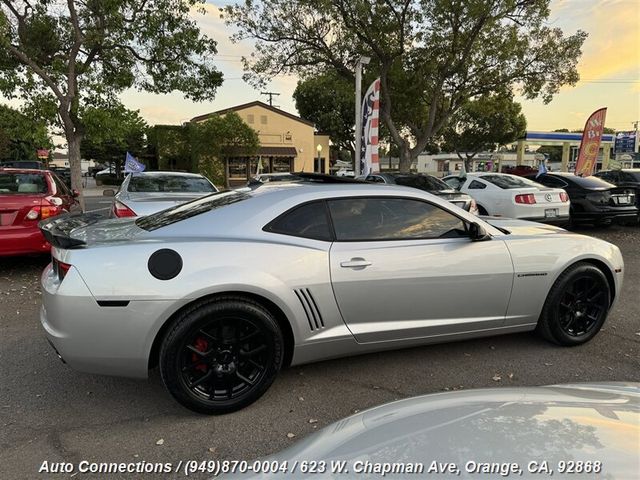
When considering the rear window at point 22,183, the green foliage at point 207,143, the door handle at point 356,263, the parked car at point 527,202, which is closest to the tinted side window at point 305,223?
the door handle at point 356,263

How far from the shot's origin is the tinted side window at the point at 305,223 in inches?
124

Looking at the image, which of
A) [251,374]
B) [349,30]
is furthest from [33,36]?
[251,374]

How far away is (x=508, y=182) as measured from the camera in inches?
408

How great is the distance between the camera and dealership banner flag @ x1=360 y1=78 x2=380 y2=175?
1384 cm

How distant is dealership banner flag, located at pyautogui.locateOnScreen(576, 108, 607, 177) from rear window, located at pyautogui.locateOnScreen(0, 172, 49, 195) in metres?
16.6

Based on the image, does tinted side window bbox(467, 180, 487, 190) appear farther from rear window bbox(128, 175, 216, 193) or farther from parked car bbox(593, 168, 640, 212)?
rear window bbox(128, 175, 216, 193)

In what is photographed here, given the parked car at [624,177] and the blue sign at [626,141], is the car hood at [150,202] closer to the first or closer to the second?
the parked car at [624,177]

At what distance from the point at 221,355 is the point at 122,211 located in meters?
3.63

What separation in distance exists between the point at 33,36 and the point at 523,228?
39.2 ft

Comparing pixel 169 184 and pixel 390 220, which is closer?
pixel 390 220

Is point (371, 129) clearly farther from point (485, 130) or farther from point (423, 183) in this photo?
point (485, 130)

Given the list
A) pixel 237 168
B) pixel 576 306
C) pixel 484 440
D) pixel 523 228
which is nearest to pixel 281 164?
pixel 237 168

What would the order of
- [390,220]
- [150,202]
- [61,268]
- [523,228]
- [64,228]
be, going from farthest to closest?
[150,202] → [523,228] → [390,220] → [64,228] → [61,268]

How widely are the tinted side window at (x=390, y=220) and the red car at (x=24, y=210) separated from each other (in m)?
4.58
